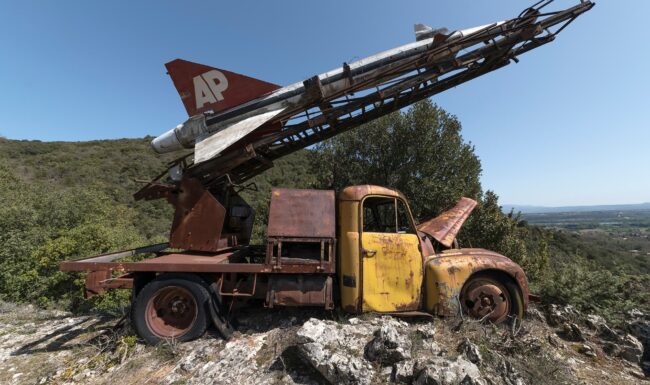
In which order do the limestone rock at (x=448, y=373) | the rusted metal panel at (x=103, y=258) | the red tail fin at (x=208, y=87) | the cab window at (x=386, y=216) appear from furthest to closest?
the red tail fin at (x=208, y=87) < the cab window at (x=386, y=216) < the rusted metal panel at (x=103, y=258) < the limestone rock at (x=448, y=373)

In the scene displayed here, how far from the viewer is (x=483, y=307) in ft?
14.2

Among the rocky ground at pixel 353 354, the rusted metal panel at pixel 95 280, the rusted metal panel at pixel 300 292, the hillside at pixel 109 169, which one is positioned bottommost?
the rocky ground at pixel 353 354

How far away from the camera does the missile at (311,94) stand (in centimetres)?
511

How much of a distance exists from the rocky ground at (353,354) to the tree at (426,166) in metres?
8.53

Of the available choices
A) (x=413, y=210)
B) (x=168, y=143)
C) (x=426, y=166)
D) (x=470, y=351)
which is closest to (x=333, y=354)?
(x=470, y=351)

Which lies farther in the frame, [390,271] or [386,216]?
[386,216]

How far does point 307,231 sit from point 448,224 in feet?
8.08

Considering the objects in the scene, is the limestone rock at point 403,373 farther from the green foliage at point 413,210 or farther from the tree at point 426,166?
the tree at point 426,166

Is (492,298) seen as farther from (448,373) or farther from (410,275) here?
(448,373)

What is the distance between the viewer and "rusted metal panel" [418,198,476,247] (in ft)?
15.7

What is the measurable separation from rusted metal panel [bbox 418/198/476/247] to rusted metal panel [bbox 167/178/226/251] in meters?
3.45

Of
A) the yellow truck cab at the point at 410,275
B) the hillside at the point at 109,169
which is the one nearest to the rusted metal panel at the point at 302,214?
the yellow truck cab at the point at 410,275

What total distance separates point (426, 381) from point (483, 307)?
1.96 meters

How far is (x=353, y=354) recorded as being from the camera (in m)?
3.36
